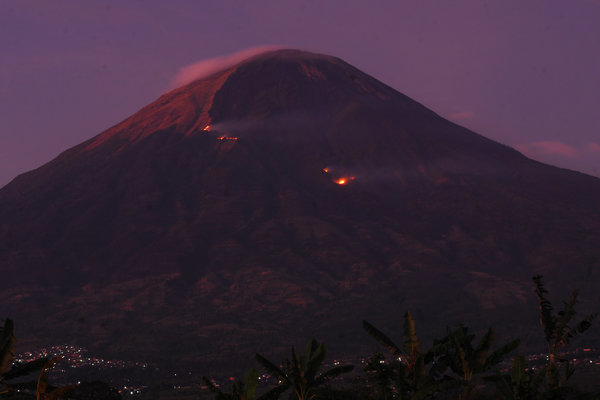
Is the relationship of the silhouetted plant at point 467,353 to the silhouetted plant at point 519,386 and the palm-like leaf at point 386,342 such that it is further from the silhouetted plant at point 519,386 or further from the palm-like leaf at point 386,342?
the palm-like leaf at point 386,342

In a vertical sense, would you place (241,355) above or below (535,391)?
below

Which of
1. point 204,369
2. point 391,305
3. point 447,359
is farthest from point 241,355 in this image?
point 447,359

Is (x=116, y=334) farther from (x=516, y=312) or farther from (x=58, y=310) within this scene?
(x=516, y=312)

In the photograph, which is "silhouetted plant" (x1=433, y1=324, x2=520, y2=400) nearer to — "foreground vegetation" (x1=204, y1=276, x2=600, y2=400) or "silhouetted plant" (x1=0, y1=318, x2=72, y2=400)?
"foreground vegetation" (x1=204, y1=276, x2=600, y2=400)

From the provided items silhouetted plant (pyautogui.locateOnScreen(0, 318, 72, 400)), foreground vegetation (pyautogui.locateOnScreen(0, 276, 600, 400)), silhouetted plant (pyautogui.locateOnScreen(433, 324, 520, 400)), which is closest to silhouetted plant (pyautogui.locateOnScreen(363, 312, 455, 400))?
foreground vegetation (pyautogui.locateOnScreen(0, 276, 600, 400))

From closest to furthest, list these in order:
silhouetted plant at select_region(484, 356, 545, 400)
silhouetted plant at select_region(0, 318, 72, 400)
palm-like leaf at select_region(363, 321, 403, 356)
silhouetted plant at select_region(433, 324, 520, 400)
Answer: silhouetted plant at select_region(0, 318, 72, 400), silhouetted plant at select_region(484, 356, 545, 400), silhouetted plant at select_region(433, 324, 520, 400), palm-like leaf at select_region(363, 321, 403, 356)

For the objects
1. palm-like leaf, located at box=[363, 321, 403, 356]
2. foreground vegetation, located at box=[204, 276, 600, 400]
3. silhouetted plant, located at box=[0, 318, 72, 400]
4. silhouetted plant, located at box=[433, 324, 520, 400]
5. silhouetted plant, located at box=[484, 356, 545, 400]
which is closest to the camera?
silhouetted plant, located at box=[0, 318, 72, 400]

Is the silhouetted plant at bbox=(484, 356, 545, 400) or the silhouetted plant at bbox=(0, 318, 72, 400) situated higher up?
the silhouetted plant at bbox=(0, 318, 72, 400)

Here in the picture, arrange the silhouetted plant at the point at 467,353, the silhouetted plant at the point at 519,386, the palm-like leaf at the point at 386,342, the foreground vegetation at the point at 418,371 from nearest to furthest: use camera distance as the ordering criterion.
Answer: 1. the silhouetted plant at the point at 519,386
2. the foreground vegetation at the point at 418,371
3. the silhouetted plant at the point at 467,353
4. the palm-like leaf at the point at 386,342

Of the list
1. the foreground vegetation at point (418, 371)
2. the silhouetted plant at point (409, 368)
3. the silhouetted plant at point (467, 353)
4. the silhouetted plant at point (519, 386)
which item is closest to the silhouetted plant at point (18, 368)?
the foreground vegetation at point (418, 371)

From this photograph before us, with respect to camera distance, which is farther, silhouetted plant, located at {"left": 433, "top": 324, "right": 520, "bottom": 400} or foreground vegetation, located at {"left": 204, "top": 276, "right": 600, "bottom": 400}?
silhouetted plant, located at {"left": 433, "top": 324, "right": 520, "bottom": 400}

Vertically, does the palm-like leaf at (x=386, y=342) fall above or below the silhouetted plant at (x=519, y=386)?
above
